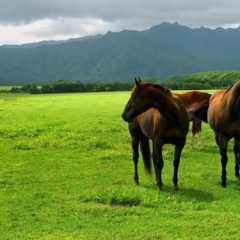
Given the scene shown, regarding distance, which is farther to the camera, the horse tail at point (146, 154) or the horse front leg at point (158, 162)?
the horse tail at point (146, 154)

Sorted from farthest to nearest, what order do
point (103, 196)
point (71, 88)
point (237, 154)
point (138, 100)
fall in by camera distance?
point (71, 88) → point (237, 154) → point (138, 100) → point (103, 196)

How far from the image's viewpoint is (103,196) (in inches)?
351

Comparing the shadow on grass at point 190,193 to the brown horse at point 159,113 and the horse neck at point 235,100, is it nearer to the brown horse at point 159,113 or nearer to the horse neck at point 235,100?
the brown horse at point 159,113

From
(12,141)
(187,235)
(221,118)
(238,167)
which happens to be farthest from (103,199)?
(12,141)

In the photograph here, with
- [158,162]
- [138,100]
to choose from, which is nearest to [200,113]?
[158,162]

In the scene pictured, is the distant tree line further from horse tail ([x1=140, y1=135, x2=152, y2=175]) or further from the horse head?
the horse head

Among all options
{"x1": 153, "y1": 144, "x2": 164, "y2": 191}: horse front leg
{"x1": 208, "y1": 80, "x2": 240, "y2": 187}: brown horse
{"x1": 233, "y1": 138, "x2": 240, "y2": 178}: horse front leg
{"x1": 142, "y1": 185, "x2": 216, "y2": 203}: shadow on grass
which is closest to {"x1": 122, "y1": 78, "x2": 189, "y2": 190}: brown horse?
{"x1": 153, "y1": 144, "x2": 164, "y2": 191}: horse front leg

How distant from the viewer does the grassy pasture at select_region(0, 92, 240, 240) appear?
7.05 meters

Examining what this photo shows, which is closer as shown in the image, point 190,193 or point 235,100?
point 190,193

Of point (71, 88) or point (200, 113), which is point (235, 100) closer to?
point (200, 113)

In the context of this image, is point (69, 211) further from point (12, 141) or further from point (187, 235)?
point (12, 141)

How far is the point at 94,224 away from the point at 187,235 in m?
1.59

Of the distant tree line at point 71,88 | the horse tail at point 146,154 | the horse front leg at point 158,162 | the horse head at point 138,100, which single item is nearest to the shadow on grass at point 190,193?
the horse front leg at point 158,162

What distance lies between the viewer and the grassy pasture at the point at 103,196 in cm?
705
